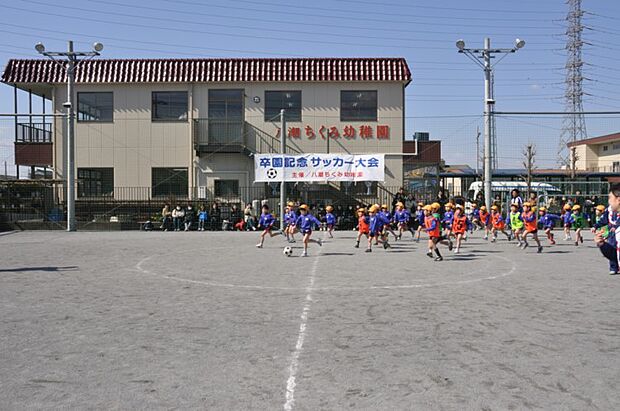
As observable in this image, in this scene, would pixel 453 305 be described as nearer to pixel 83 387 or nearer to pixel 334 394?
pixel 334 394

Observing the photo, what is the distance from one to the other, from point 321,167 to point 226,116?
7088mm

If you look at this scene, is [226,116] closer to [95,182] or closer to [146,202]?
[146,202]

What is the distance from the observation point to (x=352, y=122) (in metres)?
32.6

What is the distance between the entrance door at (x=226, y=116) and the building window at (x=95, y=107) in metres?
5.75

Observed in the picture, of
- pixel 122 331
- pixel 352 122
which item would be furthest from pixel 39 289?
pixel 352 122

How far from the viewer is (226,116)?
32781 mm

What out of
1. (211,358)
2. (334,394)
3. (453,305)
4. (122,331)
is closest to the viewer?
(334,394)

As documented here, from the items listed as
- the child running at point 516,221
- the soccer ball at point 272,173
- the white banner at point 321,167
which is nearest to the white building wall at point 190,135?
the white banner at point 321,167

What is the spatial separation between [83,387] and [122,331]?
216 cm

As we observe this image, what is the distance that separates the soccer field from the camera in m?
5.04

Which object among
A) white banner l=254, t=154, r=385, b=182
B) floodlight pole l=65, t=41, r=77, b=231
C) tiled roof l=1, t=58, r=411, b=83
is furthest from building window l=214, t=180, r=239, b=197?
floodlight pole l=65, t=41, r=77, b=231

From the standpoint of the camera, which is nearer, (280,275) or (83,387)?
(83,387)

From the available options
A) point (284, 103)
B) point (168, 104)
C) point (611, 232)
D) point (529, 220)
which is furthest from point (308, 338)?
point (168, 104)

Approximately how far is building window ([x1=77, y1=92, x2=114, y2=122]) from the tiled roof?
0.87 meters
